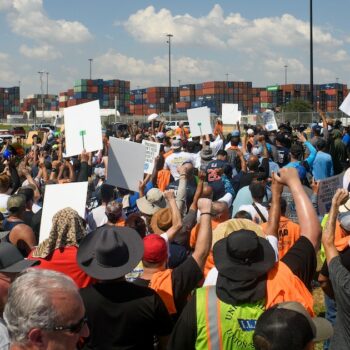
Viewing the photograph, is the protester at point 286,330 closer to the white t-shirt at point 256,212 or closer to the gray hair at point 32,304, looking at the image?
the gray hair at point 32,304

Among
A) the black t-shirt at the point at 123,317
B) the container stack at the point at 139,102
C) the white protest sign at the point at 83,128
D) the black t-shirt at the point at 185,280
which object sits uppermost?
the container stack at the point at 139,102

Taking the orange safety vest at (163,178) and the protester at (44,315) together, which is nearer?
the protester at (44,315)

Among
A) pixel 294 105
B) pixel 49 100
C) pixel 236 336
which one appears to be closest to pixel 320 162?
pixel 236 336

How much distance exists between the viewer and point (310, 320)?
7.36 ft

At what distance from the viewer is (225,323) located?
2740mm

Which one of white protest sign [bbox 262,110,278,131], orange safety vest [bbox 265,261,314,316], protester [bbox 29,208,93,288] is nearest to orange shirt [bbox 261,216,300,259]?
protester [bbox 29,208,93,288]

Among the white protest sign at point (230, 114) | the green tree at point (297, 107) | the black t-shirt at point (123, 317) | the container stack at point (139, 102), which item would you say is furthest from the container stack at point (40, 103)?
the black t-shirt at point (123, 317)

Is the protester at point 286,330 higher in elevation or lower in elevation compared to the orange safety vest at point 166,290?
higher

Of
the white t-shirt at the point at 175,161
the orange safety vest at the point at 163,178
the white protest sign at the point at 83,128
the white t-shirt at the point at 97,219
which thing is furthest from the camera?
the white t-shirt at the point at 175,161

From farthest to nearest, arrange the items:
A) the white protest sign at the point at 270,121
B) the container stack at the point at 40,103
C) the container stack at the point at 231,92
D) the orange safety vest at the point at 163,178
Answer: the container stack at the point at 40,103 → the container stack at the point at 231,92 → the white protest sign at the point at 270,121 → the orange safety vest at the point at 163,178

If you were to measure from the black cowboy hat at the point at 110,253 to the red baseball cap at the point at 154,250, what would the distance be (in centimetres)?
31

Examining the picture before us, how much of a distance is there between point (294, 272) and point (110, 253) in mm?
1006

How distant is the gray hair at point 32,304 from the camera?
2002mm

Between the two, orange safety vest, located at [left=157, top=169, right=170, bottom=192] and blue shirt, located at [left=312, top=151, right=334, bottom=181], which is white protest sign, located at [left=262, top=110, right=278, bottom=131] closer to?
blue shirt, located at [left=312, top=151, right=334, bottom=181]
